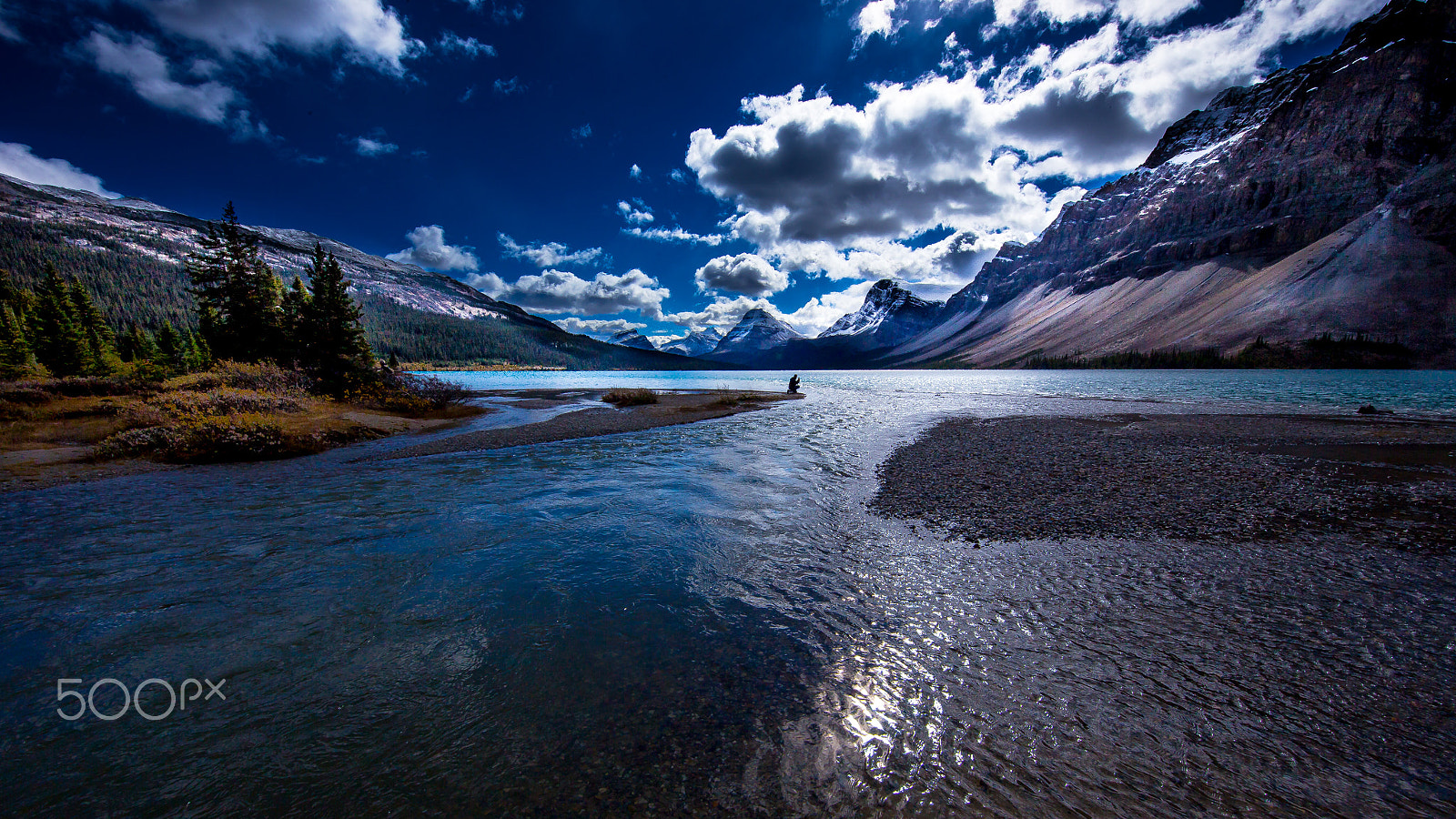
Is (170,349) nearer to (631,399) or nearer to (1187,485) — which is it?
(631,399)

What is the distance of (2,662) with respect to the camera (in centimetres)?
700

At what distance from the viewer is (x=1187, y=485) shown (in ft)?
50.4

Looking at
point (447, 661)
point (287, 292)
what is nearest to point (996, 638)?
point (447, 661)

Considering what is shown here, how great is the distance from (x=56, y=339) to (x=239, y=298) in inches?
996

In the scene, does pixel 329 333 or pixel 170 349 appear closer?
pixel 329 333

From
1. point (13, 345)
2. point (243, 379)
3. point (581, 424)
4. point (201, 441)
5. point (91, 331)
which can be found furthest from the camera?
point (91, 331)

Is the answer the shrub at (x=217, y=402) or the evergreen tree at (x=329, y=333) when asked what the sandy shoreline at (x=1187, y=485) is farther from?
the evergreen tree at (x=329, y=333)

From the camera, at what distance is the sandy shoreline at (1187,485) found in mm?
11742

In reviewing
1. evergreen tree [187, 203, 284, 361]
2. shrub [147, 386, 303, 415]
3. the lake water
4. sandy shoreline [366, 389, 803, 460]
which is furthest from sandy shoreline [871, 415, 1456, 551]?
evergreen tree [187, 203, 284, 361]

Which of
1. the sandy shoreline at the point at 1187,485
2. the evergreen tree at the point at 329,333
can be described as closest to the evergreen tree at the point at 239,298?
the evergreen tree at the point at 329,333

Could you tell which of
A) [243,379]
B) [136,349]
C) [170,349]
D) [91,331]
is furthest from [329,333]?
[136,349]

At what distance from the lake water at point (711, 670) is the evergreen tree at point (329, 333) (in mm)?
31862

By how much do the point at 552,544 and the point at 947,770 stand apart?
30.9 feet

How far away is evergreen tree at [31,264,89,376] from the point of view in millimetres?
47656
